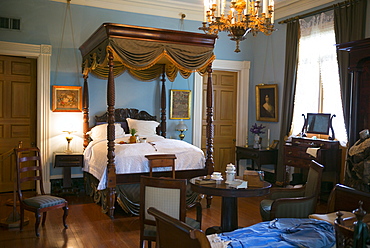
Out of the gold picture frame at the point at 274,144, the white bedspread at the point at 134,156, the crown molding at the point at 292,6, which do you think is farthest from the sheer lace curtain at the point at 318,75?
the white bedspread at the point at 134,156

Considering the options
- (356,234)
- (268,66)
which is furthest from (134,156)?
(268,66)

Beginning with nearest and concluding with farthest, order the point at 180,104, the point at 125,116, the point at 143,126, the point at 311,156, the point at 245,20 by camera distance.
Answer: the point at 245,20 < the point at 311,156 < the point at 143,126 < the point at 125,116 < the point at 180,104

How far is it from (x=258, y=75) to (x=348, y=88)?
2793 mm

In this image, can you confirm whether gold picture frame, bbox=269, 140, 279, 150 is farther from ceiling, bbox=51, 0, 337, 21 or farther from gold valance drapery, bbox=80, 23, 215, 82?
gold valance drapery, bbox=80, 23, 215, 82

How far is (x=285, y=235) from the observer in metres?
2.91

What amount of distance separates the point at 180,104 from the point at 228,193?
14.4 feet

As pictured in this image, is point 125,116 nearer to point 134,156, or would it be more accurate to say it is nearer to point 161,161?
point 134,156

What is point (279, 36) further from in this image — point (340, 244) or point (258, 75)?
point (340, 244)

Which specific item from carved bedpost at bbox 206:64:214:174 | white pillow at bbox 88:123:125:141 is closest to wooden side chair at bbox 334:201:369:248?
carved bedpost at bbox 206:64:214:174

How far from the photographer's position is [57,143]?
23.0ft

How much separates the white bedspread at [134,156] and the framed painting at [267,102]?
2735mm

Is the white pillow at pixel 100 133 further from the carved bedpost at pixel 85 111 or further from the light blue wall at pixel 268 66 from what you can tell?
the light blue wall at pixel 268 66

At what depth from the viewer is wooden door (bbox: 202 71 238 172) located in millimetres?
8766

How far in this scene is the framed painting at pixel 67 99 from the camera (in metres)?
6.99
